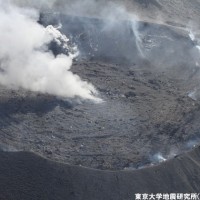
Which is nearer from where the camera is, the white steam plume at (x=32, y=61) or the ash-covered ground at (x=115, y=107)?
the ash-covered ground at (x=115, y=107)

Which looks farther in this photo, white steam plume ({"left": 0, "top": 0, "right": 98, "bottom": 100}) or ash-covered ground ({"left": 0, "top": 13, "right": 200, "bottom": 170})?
white steam plume ({"left": 0, "top": 0, "right": 98, "bottom": 100})

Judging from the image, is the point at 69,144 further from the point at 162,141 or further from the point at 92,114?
the point at 162,141

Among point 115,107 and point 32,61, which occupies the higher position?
point 32,61

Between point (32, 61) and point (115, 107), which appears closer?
point (115, 107)
